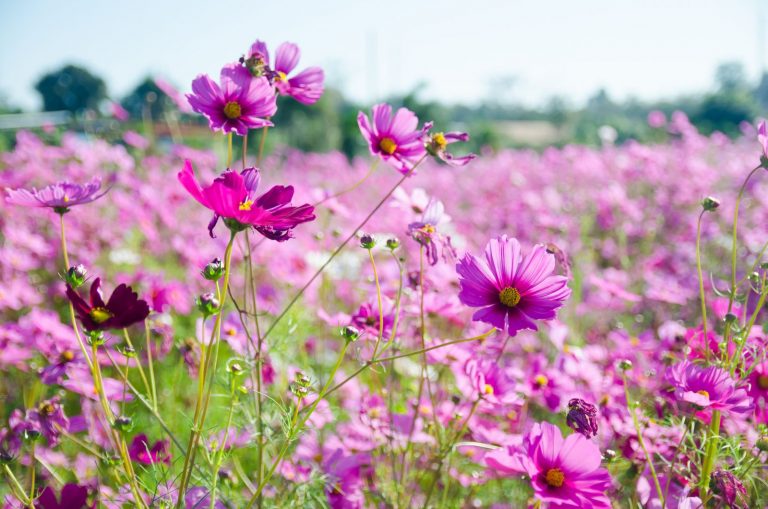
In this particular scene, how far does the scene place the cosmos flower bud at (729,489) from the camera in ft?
2.03

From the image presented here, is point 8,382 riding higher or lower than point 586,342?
lower

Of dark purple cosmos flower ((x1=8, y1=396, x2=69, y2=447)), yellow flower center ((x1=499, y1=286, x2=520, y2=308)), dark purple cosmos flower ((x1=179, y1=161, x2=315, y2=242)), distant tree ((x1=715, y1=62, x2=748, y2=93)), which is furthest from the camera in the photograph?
distant tree ((x1=715, y1=62, x2=748, y2=93))

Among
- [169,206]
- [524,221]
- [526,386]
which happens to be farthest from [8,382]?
[524,221]

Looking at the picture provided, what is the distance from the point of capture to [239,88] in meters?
0.72

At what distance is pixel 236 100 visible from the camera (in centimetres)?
73

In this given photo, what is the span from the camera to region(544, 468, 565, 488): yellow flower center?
0.61m

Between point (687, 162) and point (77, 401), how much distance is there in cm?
341

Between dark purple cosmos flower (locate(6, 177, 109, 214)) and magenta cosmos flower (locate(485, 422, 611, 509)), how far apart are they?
590mm

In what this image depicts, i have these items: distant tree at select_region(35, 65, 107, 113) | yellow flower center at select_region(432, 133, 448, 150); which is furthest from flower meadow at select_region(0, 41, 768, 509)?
distant tree at select_region(35, 65, 107, 113)

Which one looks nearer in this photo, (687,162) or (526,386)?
(526,386)

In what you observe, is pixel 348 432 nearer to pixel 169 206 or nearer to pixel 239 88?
pixel 239 88

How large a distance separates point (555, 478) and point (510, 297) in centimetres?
21

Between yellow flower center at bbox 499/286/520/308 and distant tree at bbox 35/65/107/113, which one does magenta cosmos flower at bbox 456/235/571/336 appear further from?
distant tree at bbox 35/65/107/113

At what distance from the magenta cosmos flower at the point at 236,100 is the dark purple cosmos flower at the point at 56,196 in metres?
0.17
